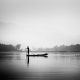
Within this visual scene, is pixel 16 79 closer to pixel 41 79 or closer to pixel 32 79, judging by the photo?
pixel 32 79

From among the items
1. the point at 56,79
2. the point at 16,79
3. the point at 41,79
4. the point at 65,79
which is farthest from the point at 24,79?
the point at 65,79

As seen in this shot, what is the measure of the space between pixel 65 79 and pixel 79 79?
1118 mm

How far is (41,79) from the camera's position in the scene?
9.91 m

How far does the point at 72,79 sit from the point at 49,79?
169 cm

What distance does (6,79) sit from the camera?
9.84 m

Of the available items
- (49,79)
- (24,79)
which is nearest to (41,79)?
(49,79)

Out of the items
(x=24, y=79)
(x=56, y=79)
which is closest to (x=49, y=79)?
(x=56, y=79)

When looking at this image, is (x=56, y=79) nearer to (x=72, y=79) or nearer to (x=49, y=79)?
(x=49, y=79)

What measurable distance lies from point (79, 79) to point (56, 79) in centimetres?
174

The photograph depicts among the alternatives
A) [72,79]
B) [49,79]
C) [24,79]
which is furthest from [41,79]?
[72,79]

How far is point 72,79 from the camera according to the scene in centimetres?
1000

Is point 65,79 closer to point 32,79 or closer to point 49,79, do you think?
point 49,79

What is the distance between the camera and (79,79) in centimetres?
1013

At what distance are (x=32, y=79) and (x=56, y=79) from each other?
1.76m
